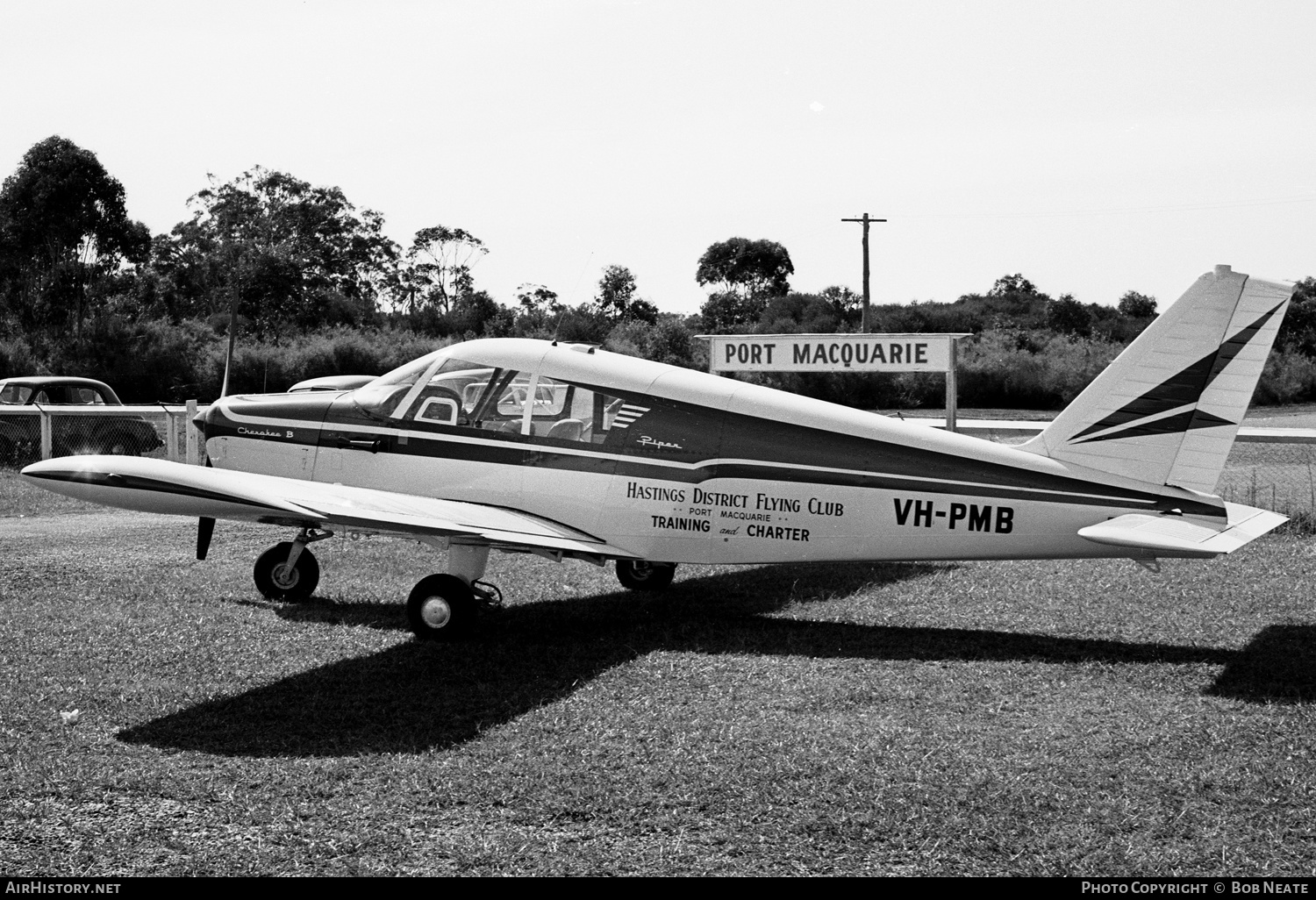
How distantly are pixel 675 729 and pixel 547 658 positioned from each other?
195cm

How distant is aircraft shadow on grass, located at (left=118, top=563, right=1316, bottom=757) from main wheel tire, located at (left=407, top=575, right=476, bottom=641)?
0.12 m

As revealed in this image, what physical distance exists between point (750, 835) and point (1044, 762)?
1652mm

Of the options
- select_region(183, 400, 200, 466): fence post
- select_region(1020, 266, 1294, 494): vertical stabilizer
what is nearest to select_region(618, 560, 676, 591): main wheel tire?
select_region(1020, 266, 1294, 494): vertical stabilizer

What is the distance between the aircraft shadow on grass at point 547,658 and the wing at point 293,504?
29.8 inches

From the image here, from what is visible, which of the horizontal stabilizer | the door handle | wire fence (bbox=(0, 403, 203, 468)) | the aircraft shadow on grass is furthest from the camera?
wire fence (bbox=(0, 403, 203, 468))

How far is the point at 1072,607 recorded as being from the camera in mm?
9492

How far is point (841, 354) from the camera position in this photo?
15.6m

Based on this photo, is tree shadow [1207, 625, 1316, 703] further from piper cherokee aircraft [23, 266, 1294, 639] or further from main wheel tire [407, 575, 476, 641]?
main wheel tire [407, 575, 476, 641]

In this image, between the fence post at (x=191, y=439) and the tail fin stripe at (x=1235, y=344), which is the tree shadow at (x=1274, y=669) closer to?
the tail fin stripe at (x=1235, y=344)

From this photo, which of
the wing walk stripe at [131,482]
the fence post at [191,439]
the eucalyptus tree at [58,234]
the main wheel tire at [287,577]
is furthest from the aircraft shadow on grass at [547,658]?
the eucalyptus tree at [58,234]

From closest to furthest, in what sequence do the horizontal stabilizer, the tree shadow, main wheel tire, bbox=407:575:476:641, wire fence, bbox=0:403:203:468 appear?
the tree shadow → the horizontal stabilizer → main wheel tire, bbox=407:575:476:641 → wire fence, bbox=0:403:203:468

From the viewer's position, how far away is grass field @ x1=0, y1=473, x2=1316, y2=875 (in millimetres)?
4859

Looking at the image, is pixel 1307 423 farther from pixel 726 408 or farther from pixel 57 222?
pixel 57 222
